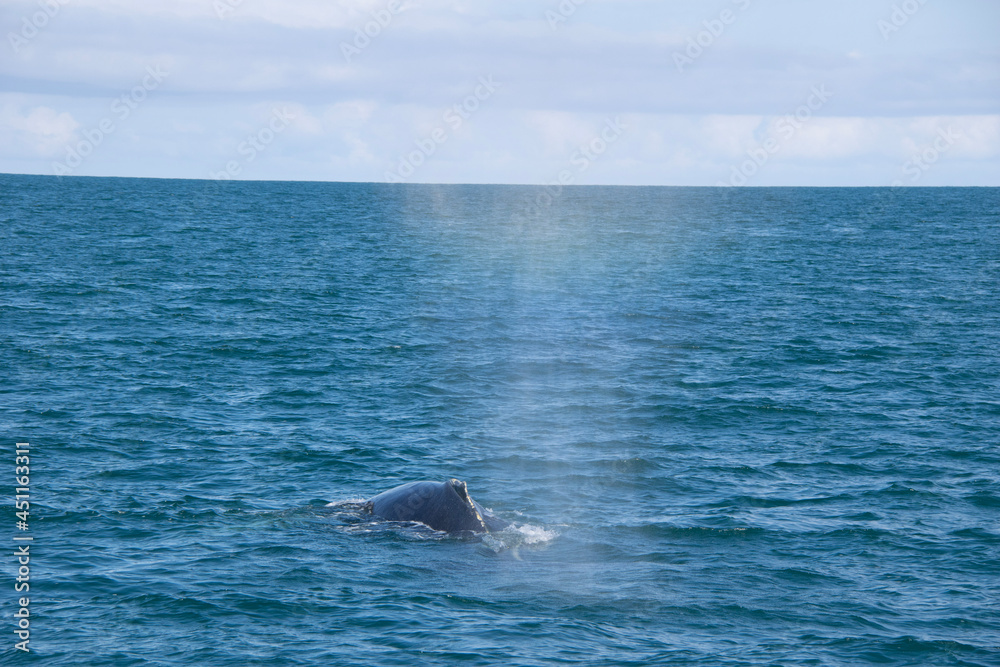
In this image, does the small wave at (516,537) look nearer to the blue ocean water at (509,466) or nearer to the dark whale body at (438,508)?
the blue ocean water at (509,466)

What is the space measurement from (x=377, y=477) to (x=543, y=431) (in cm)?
718

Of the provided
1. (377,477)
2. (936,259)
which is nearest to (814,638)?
(377,477)

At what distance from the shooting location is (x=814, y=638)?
16484 millimetres

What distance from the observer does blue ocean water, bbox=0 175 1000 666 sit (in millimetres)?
16688

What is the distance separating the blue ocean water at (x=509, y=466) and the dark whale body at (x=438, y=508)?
0.45 m

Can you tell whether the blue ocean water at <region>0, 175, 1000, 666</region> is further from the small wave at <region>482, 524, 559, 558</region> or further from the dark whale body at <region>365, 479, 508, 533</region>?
the dark whale body at <region>365, 479, 508, 533</region>

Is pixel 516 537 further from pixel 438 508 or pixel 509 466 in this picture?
pixel 509 466

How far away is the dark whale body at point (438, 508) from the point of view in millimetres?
20781

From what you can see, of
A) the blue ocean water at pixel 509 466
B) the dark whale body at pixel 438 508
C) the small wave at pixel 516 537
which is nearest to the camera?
the blue ocean water at pixel 509 466

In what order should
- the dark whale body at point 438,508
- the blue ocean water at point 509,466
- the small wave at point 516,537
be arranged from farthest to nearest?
1. the dark whale body at point 438,508
2. the small wave at point 516,537
3. the blue ocean water at point 509,466

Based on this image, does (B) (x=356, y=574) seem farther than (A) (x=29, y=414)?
No

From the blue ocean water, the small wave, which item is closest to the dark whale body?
the small wave

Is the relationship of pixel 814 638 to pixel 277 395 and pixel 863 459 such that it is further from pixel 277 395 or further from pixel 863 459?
pixel 277 395

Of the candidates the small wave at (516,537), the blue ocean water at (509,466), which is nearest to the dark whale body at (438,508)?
the small wave at (516,537)
